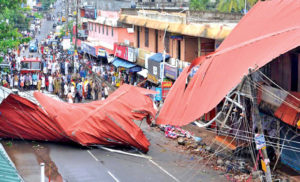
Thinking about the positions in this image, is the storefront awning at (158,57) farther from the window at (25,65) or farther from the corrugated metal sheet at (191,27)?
the window at (25,65)

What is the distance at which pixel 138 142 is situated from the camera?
67.6 ft

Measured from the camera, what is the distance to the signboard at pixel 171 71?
29625mm

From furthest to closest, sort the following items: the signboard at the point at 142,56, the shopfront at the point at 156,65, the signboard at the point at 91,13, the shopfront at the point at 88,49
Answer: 1. the signboard at the point at 91,13
2. the shopfront at the point at 88,49
3. the signboard at the point at 142,56
4. the shopfront at the point at 156,65

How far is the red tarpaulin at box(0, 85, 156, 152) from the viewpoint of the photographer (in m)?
20.5

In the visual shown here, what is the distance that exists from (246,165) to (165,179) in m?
2.94

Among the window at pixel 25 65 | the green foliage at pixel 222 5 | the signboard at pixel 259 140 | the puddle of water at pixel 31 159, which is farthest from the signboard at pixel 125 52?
the signboard at pixel 259 140

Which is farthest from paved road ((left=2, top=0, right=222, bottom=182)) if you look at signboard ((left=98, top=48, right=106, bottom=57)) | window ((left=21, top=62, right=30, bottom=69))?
signboard ((left=98, top=48, right=106, bottom=57))

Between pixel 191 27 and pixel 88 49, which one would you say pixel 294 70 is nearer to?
pixel 191 27

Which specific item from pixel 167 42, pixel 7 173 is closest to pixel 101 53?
pixel 167 42

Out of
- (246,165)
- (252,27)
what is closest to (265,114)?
(246,165)

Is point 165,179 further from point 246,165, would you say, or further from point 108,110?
point 108,110

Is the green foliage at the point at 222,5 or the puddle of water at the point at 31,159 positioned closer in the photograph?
Answer: the puddle of water at the point at 31,159

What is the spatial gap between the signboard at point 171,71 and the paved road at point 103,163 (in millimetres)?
7839

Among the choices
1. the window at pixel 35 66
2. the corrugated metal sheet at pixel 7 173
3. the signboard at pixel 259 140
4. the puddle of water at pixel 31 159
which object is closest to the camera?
the corrugated metal sheet at pixel 7 173
